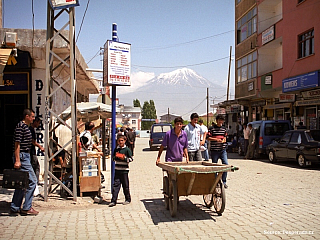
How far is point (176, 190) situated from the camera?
6.29 metres

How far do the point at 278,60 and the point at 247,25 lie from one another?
4.58 meters

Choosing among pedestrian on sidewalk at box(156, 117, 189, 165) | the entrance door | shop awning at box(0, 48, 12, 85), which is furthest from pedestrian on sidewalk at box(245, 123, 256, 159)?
shop awning at box(0, 48, 12, 85)

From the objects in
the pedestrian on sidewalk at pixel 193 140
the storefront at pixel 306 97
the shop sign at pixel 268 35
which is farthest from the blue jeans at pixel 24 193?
the shop sign at pixel 268 35

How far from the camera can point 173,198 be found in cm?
626

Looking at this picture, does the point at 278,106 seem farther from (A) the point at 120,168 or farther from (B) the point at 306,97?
(A) the point at 120,168

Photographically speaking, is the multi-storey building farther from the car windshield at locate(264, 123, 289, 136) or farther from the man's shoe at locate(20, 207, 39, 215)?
the man's shoe at locate(20, 207, 39, 215)

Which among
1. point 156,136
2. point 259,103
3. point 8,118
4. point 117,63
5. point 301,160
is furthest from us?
point 259,103

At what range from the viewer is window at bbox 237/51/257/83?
27.0 metres

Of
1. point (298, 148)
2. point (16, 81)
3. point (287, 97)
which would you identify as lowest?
point (298, 148)

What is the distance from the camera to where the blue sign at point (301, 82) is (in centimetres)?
1662

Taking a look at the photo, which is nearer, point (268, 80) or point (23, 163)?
point (23, 163)

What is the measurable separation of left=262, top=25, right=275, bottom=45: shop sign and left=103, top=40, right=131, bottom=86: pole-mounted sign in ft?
57.0

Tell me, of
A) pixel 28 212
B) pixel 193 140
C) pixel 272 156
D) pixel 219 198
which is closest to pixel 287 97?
pixel 272 156

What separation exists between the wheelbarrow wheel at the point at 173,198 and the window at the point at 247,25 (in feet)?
75.0
